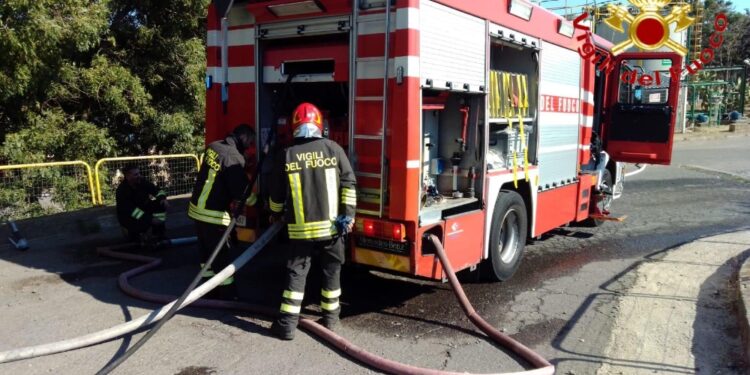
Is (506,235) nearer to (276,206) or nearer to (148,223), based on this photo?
(276,206)

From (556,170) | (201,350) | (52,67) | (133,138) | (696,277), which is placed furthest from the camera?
(133,138)

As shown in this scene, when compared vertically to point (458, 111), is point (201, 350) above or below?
below

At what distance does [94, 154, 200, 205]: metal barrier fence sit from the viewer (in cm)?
927

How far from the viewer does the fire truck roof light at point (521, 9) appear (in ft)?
18.4

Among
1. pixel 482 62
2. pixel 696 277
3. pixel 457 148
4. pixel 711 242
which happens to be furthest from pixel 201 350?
pixel 711 242

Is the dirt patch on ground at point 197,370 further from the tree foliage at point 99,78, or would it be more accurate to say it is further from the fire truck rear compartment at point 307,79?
the tree foliage at point 99,78

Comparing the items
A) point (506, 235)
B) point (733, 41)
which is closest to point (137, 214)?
point (506, 235)

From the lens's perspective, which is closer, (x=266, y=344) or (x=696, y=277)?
(x=266, y=344)

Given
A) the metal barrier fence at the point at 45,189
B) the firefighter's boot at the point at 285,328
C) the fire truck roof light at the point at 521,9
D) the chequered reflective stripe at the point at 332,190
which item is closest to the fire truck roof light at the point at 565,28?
the fire truck roof light at the point at 521,9

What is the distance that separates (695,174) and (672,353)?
1375 centimetres

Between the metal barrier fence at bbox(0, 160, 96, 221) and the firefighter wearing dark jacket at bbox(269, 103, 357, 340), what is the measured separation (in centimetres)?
524

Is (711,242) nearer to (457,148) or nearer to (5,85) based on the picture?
(457,148)

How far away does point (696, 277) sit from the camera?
6.28m

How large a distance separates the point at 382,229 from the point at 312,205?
57cm
